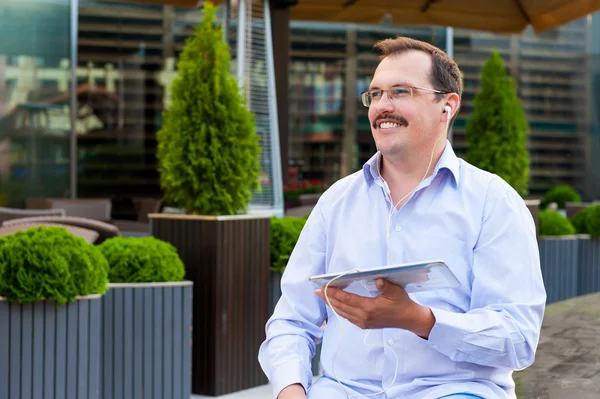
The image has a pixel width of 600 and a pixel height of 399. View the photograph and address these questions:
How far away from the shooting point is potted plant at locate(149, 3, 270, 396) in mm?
5164

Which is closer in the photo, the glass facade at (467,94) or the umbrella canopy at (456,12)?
the umbrella canopy at (456,12)

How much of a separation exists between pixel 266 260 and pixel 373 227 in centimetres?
339

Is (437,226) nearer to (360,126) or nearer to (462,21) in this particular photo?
(462,21)

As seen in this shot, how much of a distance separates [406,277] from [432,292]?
11.3 inches

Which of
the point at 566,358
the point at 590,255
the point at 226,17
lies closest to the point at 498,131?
the point at 590,255

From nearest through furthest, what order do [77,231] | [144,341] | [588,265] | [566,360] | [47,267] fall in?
1. [566,360]
2. [47,267]
3. [144,341]
4. [77,231]
5. [588,265]

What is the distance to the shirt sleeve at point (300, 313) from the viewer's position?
2.17 m

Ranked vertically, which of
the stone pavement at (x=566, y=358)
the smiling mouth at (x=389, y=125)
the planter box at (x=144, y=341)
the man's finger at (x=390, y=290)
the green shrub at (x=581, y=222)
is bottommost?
the planter box at (x=144, y=341)

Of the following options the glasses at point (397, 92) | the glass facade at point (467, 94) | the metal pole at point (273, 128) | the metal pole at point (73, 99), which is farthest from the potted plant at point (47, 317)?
the glass facade at point (467, 94)

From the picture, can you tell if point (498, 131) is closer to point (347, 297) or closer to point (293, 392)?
point (293, 392)

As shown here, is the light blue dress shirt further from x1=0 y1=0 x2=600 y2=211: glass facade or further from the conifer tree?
x1=0 y1=0 x2=600 y2=211: glass facade

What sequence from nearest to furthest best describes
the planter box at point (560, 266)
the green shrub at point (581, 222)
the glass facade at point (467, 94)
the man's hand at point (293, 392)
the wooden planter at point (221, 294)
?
the man's hand at point (293, 392) < the wooden planter at point (221, 294) < the planter box at point (560, 266) < the green shrub at point (581, 222) < the glass facade at point (467, 94)

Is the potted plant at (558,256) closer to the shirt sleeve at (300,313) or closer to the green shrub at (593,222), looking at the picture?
the green shrub at (593,222)

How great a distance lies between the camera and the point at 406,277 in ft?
5.79
